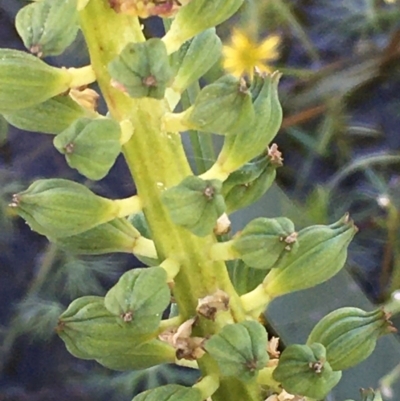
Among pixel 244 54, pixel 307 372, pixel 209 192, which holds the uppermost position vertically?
pixel 209 192

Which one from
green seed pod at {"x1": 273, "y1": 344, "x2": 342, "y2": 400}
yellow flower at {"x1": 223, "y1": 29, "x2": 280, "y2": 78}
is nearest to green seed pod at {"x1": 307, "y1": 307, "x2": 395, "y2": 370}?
green seed pod at {"x1": 273, "y1": 344, "x2": 342, "y2": 400}

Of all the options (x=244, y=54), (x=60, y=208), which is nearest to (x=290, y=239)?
(x=60, y=208)

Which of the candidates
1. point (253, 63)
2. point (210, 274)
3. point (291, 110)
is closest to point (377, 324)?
point (210, 274)

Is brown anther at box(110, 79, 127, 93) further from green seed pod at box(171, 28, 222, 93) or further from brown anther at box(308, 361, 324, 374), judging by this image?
brown anther at box(308, 361, 324, 374)

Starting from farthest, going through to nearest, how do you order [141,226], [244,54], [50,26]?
[244,54] → [141,226] → [50,26]

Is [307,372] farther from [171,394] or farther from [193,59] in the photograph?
[193,59]

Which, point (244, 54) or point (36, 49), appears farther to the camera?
point (244, 54)

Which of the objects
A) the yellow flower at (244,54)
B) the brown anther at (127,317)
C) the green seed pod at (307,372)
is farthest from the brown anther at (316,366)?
the yellow flower at (244,54)

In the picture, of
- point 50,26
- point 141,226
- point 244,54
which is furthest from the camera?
point 244,54
